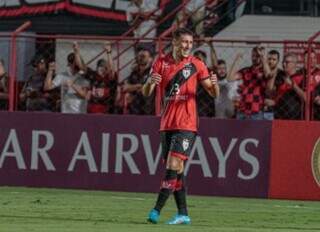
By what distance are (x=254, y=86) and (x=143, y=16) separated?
5.48m

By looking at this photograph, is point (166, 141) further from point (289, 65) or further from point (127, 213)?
point (289, 65)

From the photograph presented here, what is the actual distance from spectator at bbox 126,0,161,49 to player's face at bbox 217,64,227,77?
3.91 metres

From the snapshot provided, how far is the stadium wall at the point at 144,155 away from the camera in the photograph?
1759cm

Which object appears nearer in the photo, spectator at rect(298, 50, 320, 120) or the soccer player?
the soccer player

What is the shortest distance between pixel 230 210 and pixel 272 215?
2.62 feet

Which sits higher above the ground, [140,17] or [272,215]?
[140,17]

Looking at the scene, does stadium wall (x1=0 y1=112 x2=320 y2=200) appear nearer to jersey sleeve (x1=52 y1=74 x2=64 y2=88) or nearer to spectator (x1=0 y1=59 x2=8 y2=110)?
spectator (x1=0 y1=59 x2=8 y2=110)

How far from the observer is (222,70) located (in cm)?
1833

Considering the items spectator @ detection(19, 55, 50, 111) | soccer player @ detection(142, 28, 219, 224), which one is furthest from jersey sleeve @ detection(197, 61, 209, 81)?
spectator @ detection(19, 55, 50, 111)

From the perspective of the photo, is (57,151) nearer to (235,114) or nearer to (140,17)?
(235,114)

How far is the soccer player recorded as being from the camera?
1239 cm

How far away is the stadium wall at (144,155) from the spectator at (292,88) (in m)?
0.41

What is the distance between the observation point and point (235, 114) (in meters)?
18.2

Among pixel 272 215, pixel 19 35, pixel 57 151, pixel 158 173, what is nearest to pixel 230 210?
pixel 272 215
